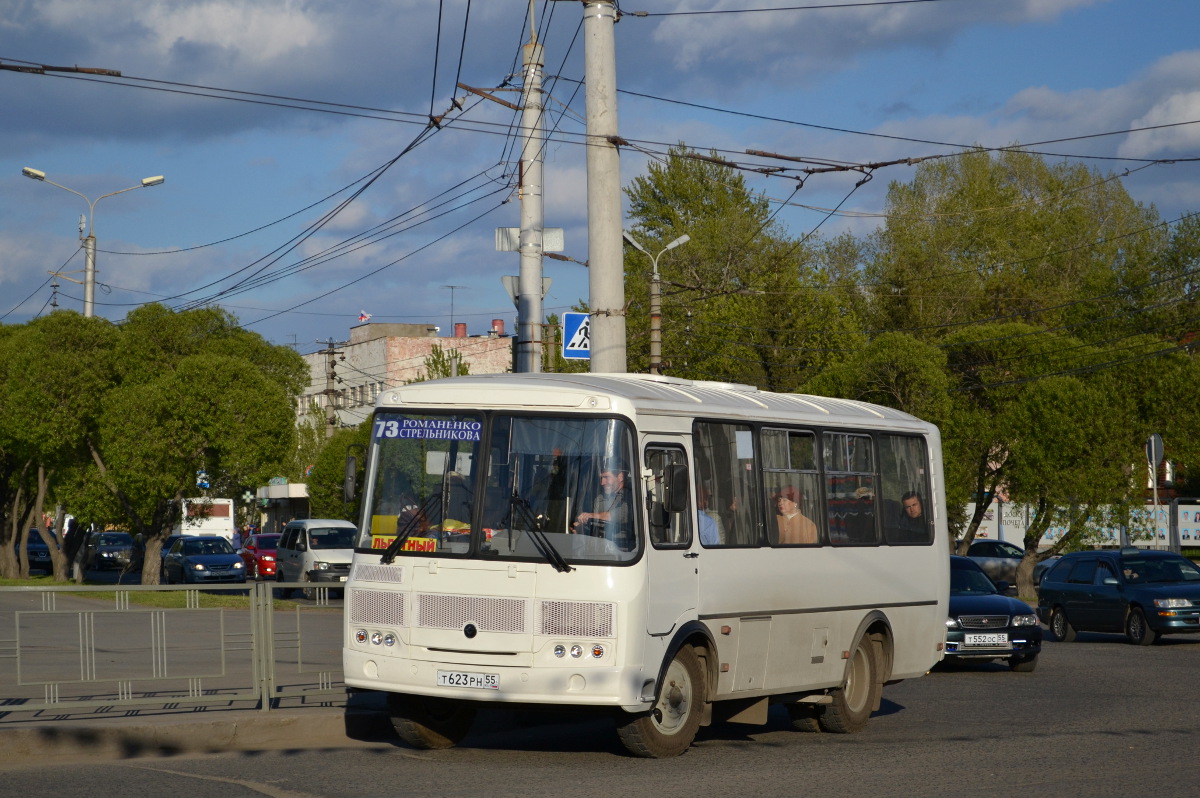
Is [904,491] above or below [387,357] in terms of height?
below

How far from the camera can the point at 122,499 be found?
1455 inches

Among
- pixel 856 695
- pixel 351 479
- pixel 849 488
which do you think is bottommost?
pixel 856 695

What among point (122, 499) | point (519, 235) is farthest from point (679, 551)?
point (122, 499)

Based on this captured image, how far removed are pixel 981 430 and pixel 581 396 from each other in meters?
30.6

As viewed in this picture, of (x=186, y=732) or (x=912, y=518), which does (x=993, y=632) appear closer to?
(x=912, y=518)

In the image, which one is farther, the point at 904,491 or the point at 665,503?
the point at 904,491

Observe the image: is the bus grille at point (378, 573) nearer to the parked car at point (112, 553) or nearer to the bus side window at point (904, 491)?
the bus side window at point (904, 491)

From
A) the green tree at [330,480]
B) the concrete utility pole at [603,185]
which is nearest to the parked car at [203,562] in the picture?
the green tree at [330,480]

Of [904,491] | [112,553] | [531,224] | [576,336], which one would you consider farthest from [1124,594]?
[112,553]

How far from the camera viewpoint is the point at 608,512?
10.4 meters

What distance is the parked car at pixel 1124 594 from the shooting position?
22.5m

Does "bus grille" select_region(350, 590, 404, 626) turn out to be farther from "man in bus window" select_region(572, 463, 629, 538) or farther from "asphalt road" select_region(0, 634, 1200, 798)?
"man in bus window" select_region(572, 463, 629, 538)

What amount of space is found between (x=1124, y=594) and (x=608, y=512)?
15.4 m

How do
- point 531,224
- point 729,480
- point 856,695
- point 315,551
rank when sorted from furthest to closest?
1. point 315,551
2. point 531,224
3. point 856,695
4. point 729,480
